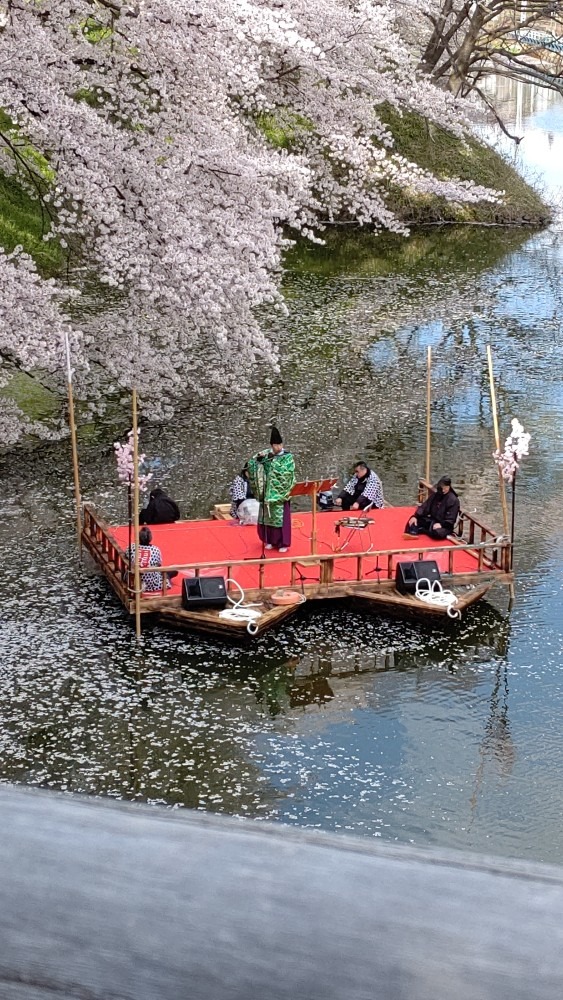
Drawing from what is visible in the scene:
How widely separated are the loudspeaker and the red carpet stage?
0.24 metres

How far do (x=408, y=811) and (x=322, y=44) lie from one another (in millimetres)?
14926

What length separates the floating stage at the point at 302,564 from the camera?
44.0 feet

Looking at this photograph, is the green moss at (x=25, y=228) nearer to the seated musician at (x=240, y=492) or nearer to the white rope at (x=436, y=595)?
→ the seated musician at (x=240, y=492)

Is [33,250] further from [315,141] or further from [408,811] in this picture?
[408,811]

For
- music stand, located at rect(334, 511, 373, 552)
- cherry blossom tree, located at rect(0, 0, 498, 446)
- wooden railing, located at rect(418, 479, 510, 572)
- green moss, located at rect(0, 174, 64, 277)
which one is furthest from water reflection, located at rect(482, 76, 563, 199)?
music stand, located at rect(334, 511, 373, 552)

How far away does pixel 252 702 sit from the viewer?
39.6 ft

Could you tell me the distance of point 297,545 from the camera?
15172mm

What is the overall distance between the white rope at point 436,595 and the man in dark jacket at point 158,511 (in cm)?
371

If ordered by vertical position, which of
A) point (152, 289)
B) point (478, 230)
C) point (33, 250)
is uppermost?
point (478, 230)

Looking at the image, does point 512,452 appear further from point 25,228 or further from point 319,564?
point 25,228

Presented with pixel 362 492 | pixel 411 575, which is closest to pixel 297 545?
pixel 362 492

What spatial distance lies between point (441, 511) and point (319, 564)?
1893 mm

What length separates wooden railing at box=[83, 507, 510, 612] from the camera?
13.6 metres

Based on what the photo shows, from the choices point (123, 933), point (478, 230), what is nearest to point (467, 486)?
point (123, 933)
